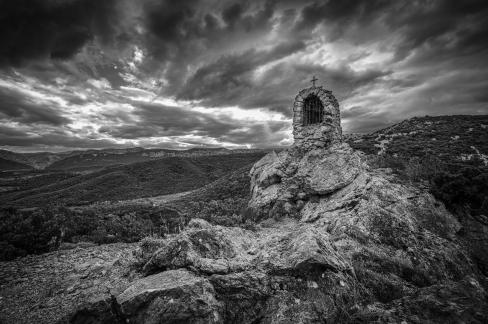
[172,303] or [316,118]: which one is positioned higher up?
[316,118]

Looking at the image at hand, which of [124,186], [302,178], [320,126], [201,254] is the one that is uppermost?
[320,126]

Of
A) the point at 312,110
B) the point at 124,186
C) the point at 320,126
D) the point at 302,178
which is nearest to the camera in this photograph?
the point at 302,178

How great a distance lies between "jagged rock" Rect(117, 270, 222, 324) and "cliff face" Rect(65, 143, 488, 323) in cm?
2

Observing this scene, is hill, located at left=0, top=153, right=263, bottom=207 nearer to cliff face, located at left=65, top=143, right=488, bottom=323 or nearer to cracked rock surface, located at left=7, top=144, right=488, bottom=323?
cracked rock surface, located at left=7, top=144, right=488, bottom=323

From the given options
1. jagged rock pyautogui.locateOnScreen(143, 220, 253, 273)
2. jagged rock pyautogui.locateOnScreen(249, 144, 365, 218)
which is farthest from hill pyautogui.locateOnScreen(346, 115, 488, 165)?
jagged rock pyautogui.locateOnScreen(143, 220, 253, 273)

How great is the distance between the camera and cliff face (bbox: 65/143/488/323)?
4594 mm

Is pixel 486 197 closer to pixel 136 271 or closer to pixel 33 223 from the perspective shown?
pixel 136 271

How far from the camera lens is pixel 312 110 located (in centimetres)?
1959

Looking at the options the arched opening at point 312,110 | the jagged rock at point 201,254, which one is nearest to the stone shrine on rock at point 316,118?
the arched opening at point 312,110

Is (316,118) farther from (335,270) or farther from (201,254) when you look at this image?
(201,254)

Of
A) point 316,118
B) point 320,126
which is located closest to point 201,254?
point 320,126

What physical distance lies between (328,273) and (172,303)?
3.61 m

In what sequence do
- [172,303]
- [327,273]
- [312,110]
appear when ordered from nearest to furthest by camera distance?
[172,303], [327,273], [312,110]

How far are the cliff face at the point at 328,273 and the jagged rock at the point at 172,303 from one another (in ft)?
0.06
